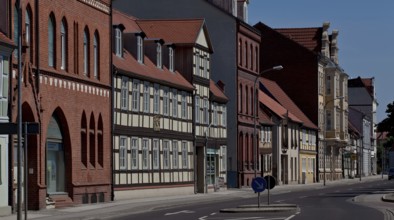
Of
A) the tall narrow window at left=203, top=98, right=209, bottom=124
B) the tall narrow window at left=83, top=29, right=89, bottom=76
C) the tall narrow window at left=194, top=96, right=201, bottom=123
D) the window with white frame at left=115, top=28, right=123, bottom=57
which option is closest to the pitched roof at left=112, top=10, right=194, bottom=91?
the window with white frame at left=115, top=28, right=123, bottom=57

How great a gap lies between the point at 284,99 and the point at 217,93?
3085 centimetres

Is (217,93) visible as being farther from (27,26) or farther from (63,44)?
(27,26)

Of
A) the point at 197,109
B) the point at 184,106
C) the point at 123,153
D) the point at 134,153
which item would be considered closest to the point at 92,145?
the point at 123,153

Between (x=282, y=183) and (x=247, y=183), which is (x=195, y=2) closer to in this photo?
(x=247, y=183)

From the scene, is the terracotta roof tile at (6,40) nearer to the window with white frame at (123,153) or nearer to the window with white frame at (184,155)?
the window with white frame at (123,153)

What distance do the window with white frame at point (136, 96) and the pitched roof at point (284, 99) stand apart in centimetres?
4312

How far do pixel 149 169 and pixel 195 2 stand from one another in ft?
82.3

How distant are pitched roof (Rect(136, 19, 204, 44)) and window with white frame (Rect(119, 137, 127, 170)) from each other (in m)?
12.9

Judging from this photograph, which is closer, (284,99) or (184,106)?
(184,106)

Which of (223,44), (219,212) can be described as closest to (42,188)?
(219,212)

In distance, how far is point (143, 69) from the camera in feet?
187

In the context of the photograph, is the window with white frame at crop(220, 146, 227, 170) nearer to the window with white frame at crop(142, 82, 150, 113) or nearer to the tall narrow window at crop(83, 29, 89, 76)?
the window with white frame at crop(142, 82, 150, 113)

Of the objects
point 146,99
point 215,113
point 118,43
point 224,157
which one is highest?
point 118,43

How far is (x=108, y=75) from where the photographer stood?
50.4 m
